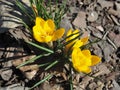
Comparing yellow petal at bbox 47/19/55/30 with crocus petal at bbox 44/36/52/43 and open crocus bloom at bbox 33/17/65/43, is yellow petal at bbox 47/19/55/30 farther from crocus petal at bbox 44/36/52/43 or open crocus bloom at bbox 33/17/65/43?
crocus petal at bbox 44/36/52/43

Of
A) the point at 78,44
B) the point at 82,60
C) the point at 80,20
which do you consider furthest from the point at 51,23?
the point at 80,20

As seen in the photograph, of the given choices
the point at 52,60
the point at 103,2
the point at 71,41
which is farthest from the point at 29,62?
the point at 103,2

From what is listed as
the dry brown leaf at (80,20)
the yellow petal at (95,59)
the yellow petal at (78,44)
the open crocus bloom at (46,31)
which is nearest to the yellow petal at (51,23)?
the open crocus bloom at (46,31)

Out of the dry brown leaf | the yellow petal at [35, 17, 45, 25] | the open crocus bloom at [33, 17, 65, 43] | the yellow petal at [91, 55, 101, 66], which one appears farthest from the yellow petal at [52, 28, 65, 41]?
the dry brown leaf

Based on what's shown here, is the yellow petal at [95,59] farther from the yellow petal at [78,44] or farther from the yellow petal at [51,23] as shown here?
the yellow petal at [51,23]

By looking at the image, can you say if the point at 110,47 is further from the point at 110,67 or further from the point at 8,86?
the point at 8,86

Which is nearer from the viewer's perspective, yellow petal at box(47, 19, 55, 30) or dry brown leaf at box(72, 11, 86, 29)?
yellow petal at box(47, 19, 55, 30)
